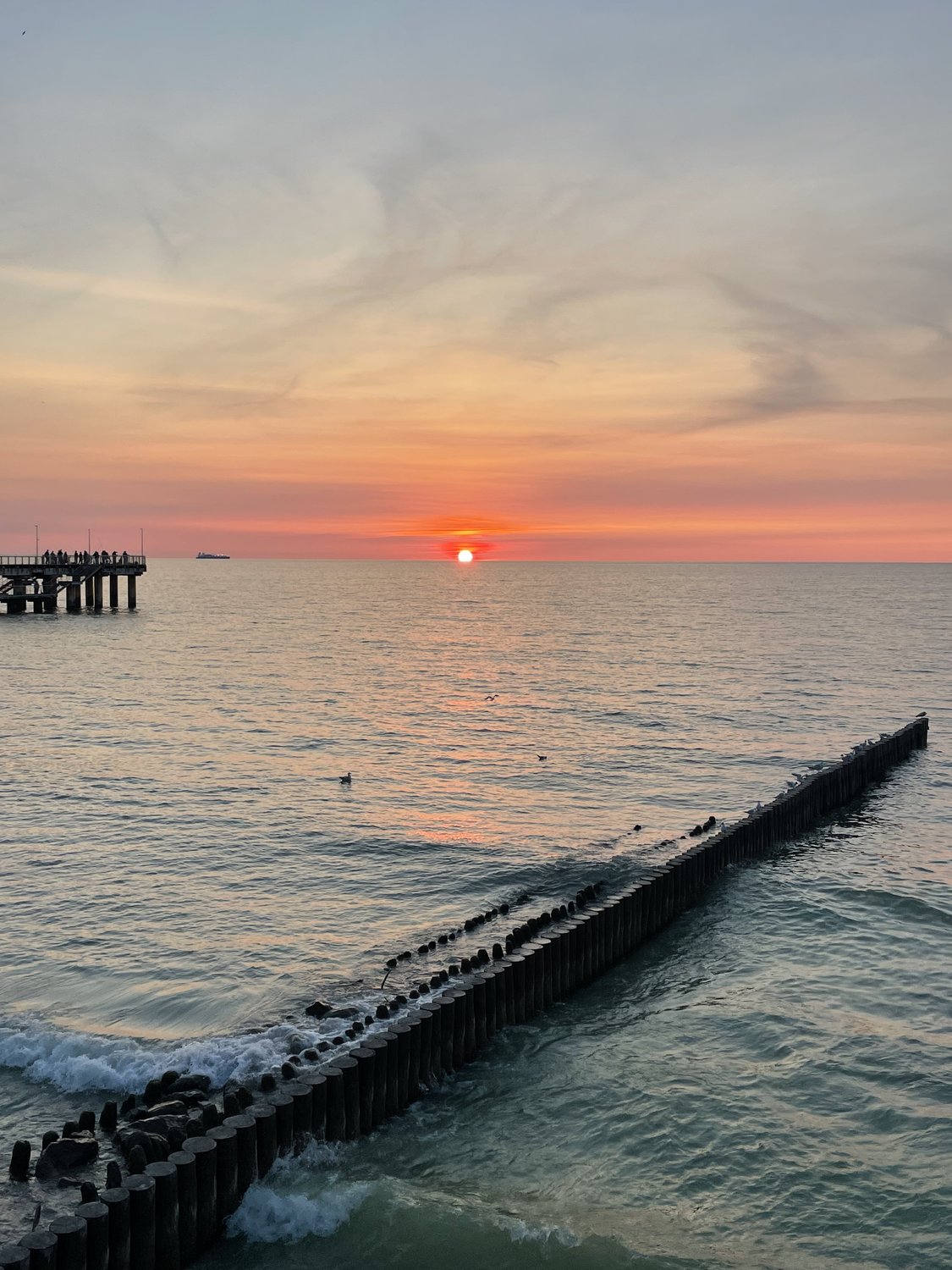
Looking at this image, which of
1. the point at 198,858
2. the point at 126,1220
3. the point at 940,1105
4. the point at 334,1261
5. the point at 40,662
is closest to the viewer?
the point at 126,1220

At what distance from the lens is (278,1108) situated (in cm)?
1284

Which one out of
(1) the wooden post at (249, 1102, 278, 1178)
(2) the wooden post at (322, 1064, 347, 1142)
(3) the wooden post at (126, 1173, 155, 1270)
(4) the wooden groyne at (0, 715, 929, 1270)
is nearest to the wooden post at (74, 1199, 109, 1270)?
(4) the wooden groyne at (0, 715, 929, 1270)

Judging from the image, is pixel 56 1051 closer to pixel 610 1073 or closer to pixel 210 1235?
pixel 210 1235

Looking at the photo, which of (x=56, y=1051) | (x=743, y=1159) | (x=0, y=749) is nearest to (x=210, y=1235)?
(x=56, y=1051)

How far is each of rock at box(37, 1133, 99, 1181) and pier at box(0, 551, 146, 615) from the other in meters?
110

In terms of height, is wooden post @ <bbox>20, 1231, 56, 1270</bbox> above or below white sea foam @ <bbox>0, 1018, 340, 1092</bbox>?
above

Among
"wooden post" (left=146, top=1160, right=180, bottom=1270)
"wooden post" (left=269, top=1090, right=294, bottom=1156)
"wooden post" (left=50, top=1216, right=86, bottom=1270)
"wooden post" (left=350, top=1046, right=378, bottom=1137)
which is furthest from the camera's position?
"wooden post" (left=350, top=1046, right=378, bottom=1137)

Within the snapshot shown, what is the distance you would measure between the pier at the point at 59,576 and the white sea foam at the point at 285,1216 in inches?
4375

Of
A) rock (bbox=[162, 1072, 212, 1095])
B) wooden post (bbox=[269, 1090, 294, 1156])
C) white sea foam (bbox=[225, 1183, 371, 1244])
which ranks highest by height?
wooden post (bbox=[269, 1090, 294, 1156])

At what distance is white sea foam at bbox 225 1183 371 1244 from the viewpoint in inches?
472

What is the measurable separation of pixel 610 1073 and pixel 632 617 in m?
147

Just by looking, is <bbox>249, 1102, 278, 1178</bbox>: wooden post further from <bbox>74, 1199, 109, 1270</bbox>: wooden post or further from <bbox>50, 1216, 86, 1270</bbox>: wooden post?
<bbox>50, 1216, 86, 1270</bbox>: wooden post

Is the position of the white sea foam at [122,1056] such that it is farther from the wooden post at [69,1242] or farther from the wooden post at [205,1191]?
the wooden post at [69,1242]

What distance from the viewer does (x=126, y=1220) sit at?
10.8 m
